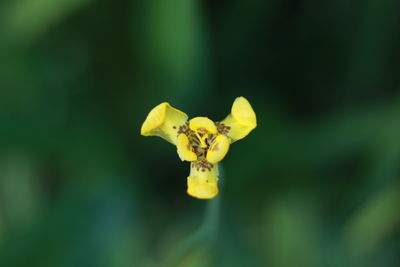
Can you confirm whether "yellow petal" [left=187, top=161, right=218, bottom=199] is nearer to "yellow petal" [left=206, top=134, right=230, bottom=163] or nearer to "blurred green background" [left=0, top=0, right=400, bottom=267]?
"yellow petal" [left=206, top=134, right=230, bottom=163]

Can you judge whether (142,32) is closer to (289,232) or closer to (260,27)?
(260,27)

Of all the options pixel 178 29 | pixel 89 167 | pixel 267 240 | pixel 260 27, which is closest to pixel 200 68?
pixel 178 29

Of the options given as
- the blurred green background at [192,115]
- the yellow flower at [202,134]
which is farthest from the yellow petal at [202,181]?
the blurred green background at [192,115]

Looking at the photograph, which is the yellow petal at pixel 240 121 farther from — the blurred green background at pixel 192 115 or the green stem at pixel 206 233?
the blurred green background at pixel 192 115

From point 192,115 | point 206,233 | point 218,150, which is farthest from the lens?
point 192,115

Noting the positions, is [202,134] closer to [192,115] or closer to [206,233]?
[206,233]

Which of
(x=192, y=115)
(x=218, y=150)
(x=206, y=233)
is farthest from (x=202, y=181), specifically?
(x=192, y=115)
